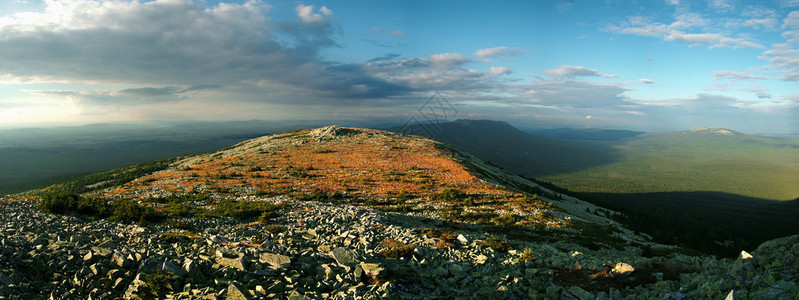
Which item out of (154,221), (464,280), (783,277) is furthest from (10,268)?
(783,277)

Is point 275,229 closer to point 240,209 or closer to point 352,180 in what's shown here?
point 240,209

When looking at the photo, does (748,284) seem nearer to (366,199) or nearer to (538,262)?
(538,262)

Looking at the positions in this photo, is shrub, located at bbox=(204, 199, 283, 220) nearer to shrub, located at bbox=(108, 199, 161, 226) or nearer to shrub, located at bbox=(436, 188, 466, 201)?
shrub, located at bbox=(108, 199, 161, 226)

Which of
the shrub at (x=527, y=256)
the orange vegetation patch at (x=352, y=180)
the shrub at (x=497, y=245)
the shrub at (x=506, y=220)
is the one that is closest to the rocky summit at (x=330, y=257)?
the shrub at (x=497, y=245)

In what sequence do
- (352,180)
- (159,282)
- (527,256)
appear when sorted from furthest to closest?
1. (352,180)
2. (527,256)
3. (159,282)

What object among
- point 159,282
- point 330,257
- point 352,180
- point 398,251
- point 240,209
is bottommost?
point 352,180

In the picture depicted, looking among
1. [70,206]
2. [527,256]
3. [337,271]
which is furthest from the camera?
[70,206]

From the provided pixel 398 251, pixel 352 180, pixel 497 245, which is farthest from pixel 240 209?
pixel 497 245

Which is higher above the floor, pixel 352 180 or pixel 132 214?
pixel 132 214

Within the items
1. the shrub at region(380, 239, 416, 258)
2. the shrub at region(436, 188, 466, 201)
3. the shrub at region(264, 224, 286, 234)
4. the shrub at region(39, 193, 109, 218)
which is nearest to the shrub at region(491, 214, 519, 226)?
the shrub at region(436, 188, 466, 201)
